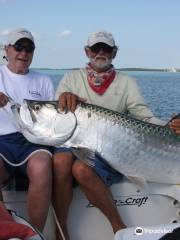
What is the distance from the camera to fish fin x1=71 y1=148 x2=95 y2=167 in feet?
11.7

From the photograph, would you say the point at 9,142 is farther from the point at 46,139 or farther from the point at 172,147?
the point at 172,147

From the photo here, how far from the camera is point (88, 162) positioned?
3578mm

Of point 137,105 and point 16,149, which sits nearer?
point 16,149

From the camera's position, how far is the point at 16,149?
3.76m

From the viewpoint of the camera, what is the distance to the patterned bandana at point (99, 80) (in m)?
4.20

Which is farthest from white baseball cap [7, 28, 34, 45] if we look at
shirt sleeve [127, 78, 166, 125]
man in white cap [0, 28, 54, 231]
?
shirt sleeve [127, 78, 166, 125]

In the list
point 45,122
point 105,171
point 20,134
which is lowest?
point 105,171

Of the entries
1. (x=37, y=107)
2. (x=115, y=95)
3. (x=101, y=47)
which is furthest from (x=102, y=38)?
(x=37, y=107)

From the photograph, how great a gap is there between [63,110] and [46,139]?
252mm

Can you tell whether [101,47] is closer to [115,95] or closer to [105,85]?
[105,85]

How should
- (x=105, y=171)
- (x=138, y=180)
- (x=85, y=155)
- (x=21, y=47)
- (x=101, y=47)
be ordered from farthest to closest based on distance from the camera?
1. (x=101, y=47)
2. (x=21, y=47)
3. (x=138, y=180)
4. (x=105, y=171)
5. (x=85, y=155)

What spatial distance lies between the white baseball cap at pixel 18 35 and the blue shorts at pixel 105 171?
3.20ft

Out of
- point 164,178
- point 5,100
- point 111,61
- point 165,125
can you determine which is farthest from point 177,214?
point 5,100

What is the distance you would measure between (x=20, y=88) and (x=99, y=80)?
67cm
